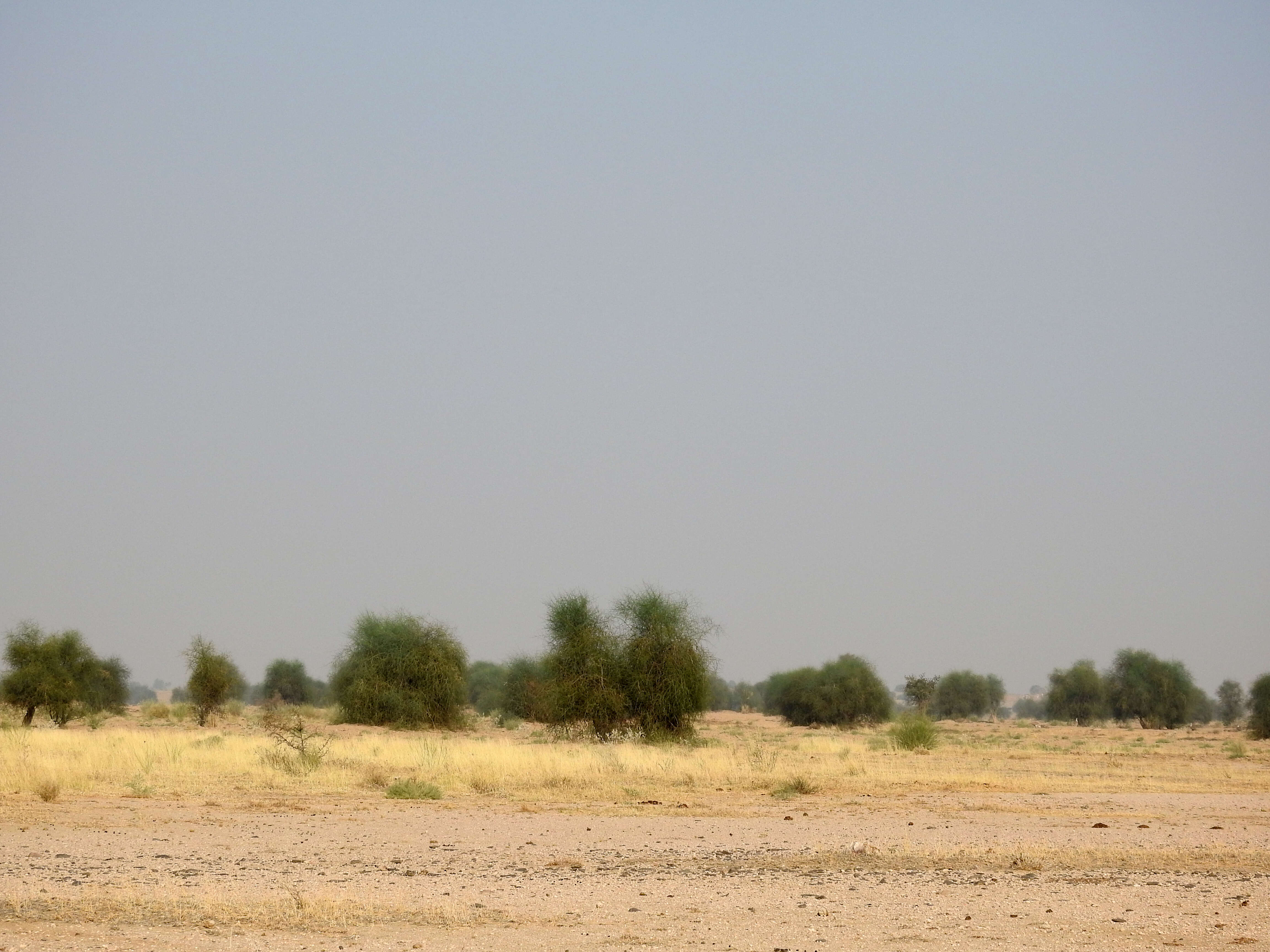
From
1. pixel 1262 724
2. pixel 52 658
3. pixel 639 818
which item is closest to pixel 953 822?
pixel 639 818

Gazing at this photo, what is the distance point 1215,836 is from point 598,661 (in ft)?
73.8

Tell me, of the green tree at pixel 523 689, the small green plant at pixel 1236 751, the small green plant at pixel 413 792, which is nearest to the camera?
the small green plant at pixel 413 792

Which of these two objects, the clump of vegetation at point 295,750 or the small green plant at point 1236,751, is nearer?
the clump of vegetation at point 295,750

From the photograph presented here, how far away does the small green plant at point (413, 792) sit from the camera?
20.6 meters

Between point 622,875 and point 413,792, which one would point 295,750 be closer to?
point 413,792

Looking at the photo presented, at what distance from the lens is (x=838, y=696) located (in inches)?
2724

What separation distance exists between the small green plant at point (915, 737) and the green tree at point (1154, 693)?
45.7 m

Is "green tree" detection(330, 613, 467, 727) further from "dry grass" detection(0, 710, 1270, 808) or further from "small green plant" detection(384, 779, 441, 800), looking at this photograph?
"small green plant" detection(384, 779, 441, 800)

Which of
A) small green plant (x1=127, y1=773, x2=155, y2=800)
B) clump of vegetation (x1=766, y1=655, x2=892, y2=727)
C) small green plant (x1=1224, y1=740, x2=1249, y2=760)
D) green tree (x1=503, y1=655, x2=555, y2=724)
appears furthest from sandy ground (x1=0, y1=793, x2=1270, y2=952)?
clump of vegetation (x1=766, y1=655, x2=892, y2=727)

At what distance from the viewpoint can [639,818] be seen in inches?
709

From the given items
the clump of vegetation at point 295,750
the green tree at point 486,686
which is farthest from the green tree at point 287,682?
the clump of vegetation at point 295,750

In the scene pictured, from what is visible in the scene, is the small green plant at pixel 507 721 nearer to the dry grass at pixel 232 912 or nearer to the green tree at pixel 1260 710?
the green tree at pixel 1260 710

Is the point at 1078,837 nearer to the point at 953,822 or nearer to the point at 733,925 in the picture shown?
the point at 953,822

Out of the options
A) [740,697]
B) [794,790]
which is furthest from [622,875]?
[740,697]
